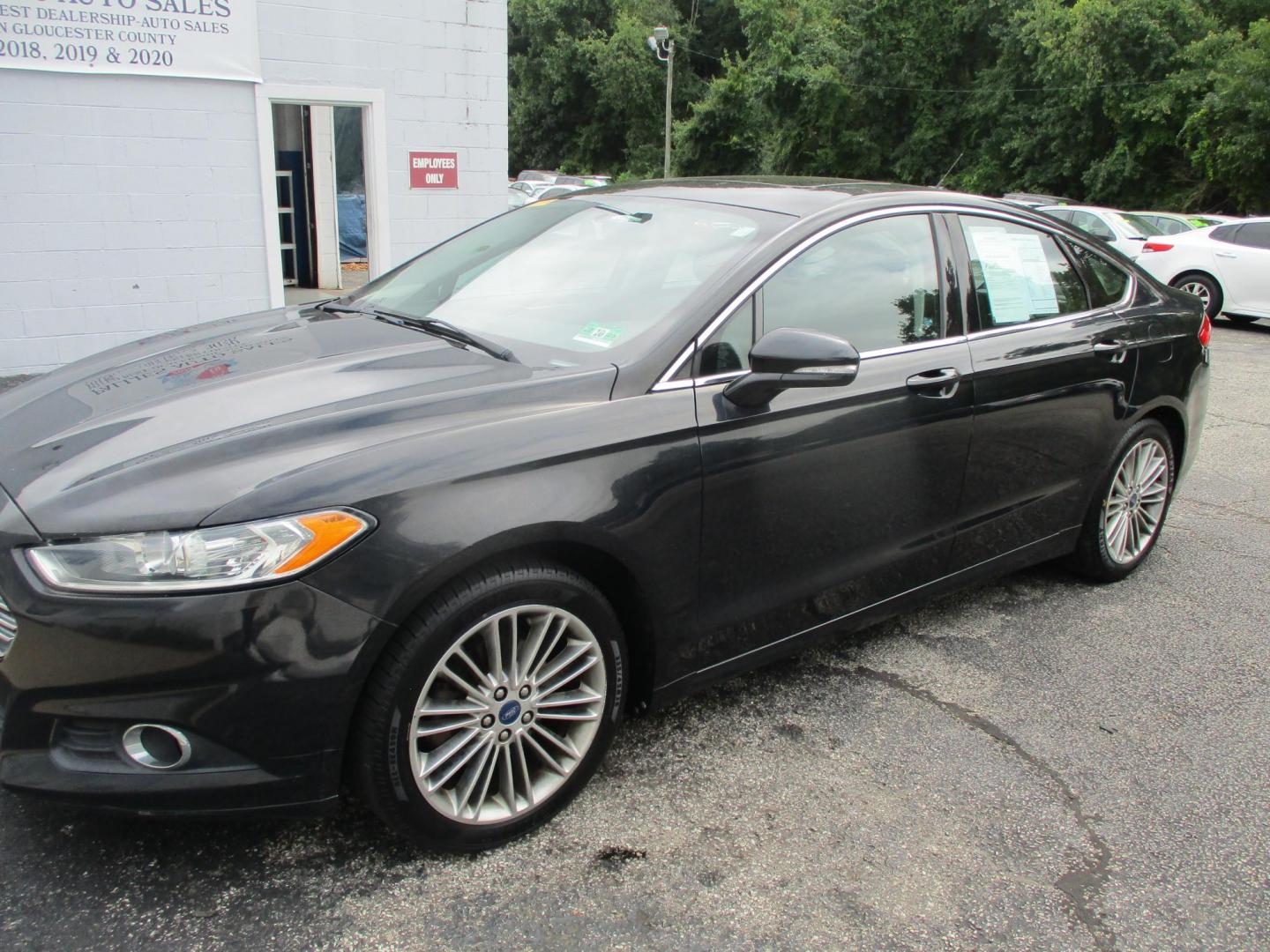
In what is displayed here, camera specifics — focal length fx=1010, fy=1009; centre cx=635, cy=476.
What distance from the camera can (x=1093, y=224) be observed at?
15.5m

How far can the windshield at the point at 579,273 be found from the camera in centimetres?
281

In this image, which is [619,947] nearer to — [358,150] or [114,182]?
[114,182]

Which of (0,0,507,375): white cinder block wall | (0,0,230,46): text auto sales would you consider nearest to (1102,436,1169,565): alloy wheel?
(0,0,507,375): white cinder block wall

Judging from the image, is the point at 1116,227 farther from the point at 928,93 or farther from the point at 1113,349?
the point at 928,93

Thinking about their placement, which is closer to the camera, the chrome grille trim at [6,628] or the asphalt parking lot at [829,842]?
the chrome grille trim at [6,628]

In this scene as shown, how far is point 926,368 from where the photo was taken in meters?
3.17

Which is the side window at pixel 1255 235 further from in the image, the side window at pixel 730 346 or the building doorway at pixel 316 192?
the side window at pixel 730 346

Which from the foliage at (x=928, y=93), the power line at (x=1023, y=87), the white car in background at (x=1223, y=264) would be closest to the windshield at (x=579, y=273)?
the white car in background at (x=1223, y=264)

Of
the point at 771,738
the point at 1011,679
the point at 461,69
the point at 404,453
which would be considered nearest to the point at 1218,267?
the point at 461,69

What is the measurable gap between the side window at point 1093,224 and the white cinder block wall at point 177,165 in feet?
33.1

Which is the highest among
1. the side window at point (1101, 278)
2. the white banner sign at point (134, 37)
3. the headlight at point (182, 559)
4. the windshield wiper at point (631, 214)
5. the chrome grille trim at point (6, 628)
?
the white banner sign at point (134, 37)

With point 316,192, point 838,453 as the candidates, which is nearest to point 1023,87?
point 316,192

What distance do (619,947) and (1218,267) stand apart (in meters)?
13.9

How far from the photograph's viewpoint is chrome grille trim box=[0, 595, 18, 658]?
79.7 inches
